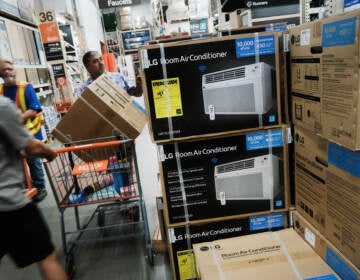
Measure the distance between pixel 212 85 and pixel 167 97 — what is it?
0.25 m

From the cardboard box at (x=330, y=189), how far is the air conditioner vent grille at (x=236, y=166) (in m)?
0.28

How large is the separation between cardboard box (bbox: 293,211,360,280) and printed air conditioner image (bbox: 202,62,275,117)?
2.35ft

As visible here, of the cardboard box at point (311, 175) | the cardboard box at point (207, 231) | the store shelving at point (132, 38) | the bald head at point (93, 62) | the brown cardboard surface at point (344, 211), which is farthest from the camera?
the store shelving at point (132, 38)

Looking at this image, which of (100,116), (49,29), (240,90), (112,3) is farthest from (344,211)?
(49,29)

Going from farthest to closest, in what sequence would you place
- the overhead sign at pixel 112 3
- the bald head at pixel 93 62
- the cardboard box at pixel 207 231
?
1. the overhead sign at pixel 112 3
2. the bald head at pixel 93 62
3. the cardboard box at pixel 207 231

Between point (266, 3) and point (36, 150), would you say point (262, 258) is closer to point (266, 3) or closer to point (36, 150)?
point (36, 150)

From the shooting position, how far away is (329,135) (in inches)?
53.9

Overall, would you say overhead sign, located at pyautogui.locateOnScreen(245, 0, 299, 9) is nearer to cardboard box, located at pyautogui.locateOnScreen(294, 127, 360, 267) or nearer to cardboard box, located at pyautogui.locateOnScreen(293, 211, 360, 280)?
cardboard box, located at pyautogui.locateOnScreen(294, 127, 360, 267)

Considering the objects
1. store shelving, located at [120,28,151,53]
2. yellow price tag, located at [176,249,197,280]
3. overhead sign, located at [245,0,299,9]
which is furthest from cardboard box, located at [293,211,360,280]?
store shelving, located at [120,28,151,53]

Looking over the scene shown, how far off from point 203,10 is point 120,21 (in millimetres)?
8329

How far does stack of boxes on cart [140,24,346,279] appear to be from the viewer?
1.60 metres

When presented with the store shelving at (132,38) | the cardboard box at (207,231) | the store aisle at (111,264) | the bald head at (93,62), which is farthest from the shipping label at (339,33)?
the store shelving at (132,38)

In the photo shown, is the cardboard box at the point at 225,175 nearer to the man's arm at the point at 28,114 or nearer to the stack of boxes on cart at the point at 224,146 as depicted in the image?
the stack of boxes on cart at the point at 224,146

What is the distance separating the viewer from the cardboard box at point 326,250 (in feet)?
4.61
